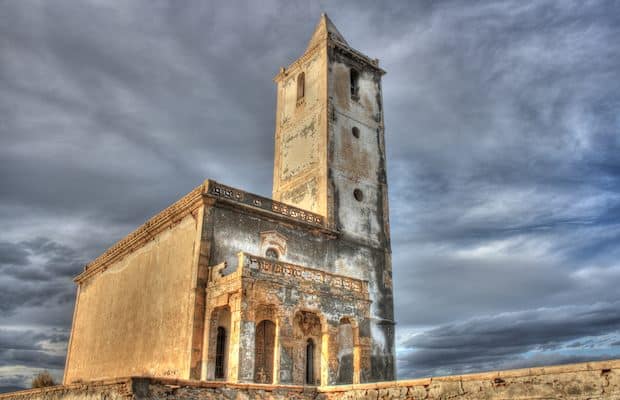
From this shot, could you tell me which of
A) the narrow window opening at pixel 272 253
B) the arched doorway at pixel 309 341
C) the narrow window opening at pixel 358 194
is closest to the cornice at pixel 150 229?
the narrow window opening at pixel 272 253

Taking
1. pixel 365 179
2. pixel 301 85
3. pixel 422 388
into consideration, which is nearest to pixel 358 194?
pixel 365 179

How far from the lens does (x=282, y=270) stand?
17.1 metres

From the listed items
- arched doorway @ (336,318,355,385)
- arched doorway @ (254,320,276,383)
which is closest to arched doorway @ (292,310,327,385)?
arched doorway @ (254,320,276,383)

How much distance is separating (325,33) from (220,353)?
1752 centimetres

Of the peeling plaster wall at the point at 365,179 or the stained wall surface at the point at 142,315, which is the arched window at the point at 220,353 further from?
the peeling plaster wall at the point at 365,179

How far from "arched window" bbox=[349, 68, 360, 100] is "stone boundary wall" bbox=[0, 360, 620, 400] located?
57.4ft

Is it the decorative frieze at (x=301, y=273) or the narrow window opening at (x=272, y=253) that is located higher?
the narrow window opening at (x=272, y=253)

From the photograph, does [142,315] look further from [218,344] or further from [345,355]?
[345,355]

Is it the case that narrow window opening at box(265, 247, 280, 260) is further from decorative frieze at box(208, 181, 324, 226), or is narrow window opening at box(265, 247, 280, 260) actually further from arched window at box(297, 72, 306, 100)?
arched window at box(297, 72, 306, 100)

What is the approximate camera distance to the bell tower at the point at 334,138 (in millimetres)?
24953

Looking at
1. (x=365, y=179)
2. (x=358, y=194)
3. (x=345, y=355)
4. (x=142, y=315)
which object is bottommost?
(x=345, y=355)

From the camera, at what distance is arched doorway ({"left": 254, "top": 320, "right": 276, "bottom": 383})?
18500 millimetres

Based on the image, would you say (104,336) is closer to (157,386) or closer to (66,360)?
(66,360)

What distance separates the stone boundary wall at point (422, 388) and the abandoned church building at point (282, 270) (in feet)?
6.24
